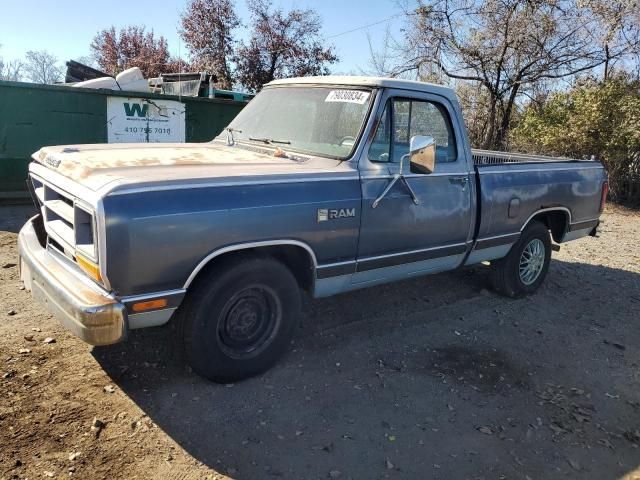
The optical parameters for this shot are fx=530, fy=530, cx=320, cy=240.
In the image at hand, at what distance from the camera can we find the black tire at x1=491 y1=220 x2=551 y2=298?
5402mm

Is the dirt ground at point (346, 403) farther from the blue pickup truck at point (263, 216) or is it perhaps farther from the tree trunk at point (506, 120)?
the tree trunk at point (506, 120)

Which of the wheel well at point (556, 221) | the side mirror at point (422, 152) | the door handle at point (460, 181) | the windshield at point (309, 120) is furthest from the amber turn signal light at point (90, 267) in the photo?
the wheel well at point (556, 221)

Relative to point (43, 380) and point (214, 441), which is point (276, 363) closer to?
point (214, 441)

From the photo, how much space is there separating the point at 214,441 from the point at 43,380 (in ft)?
4.16

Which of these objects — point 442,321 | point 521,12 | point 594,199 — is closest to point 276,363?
point 442,321

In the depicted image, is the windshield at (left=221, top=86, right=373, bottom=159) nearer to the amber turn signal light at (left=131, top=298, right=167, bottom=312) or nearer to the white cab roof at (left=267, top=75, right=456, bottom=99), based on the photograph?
the white cab roof at (left=267, top=75, right=456, bottom=99)

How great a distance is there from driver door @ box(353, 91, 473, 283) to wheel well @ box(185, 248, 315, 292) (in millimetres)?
399

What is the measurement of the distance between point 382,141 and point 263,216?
49.0 inches

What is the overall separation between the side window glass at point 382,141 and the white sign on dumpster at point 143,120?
241 inches

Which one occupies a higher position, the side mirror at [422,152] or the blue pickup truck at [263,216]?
the side mirror at [422,152]

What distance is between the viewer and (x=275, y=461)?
113 inches

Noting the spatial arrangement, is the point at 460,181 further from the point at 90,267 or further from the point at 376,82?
the point at 90,267

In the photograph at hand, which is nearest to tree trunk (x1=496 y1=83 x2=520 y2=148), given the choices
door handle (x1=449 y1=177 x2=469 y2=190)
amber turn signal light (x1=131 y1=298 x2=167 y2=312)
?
door handle (x1=449 y1=177 x2=469 y2=190)

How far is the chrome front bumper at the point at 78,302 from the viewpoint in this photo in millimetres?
2793
